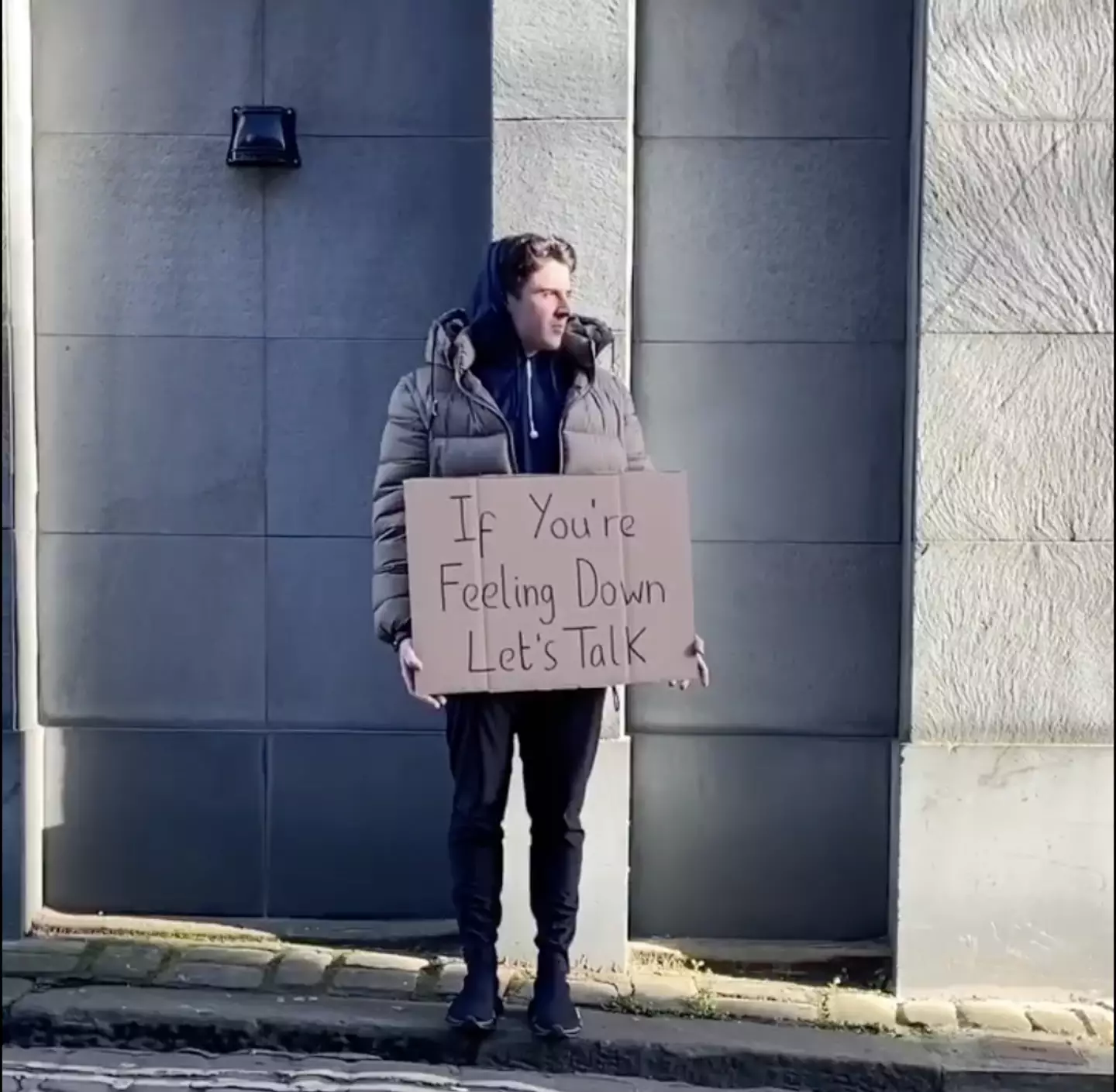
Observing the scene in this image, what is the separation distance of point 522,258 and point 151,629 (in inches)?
78.2

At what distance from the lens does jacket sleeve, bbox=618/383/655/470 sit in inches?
152

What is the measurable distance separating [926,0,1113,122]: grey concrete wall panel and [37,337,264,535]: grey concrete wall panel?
2.27 meters

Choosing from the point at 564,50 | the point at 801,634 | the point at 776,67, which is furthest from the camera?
the point at 801,634

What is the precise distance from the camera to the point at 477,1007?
3957 mm

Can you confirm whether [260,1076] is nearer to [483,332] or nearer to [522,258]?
[483,332]

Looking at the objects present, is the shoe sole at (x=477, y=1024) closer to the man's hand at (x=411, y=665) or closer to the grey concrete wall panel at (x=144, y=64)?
the man's hand at (x=411, y=665)

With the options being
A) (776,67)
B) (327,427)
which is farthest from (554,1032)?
(776,67)

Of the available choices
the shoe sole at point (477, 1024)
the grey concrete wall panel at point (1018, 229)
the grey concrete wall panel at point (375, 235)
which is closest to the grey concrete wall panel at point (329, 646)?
the grey concrete wall panel at point (375, 235)

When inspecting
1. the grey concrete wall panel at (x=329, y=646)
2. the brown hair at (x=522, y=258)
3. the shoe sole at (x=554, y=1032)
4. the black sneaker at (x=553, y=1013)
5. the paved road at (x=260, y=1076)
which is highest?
the brown hair at (x=522, y=258)

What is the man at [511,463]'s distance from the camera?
12.2 ft

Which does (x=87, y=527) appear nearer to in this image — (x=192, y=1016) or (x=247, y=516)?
(x=247, y=516)

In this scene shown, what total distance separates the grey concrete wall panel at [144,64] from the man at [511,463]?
4.94ft

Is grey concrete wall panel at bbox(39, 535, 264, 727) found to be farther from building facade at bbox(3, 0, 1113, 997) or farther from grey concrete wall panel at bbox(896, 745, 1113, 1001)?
grey concrete wall panel at bbox(896, 745, 1113, 1001)

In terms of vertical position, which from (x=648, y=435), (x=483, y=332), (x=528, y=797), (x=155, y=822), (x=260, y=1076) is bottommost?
(x=260, y=1076)
